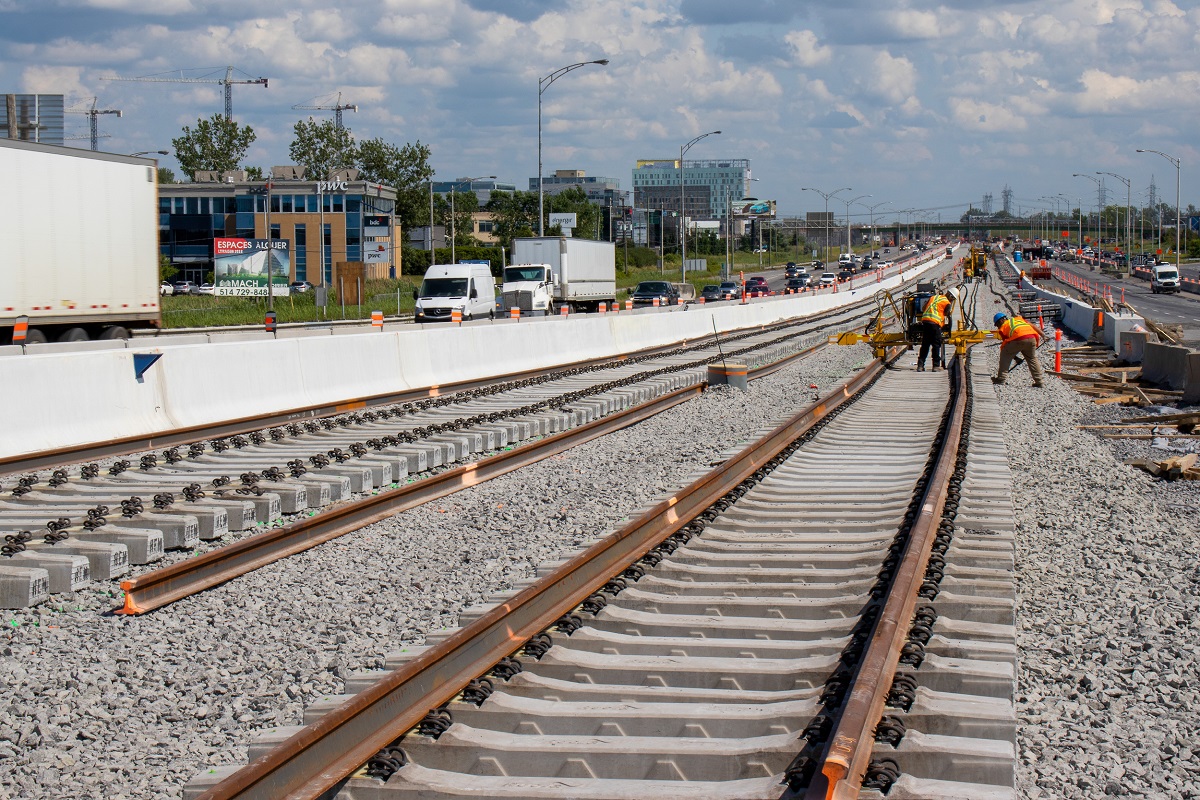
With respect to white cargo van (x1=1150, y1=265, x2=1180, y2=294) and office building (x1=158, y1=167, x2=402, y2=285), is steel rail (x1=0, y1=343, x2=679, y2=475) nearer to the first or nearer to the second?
white cargo van (x1=1150, y1=265, x2=1180, y2=294)

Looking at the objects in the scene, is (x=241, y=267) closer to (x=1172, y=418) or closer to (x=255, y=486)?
(x=1172, y=418)

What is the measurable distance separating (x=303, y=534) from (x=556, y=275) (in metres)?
43.3

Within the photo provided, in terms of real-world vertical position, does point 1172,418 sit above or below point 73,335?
below

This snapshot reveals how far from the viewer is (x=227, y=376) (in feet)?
52.1

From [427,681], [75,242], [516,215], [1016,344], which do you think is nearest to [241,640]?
[427,681]

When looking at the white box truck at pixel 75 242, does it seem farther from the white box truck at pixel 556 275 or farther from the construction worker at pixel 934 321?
the white box truck at pixel 556 275

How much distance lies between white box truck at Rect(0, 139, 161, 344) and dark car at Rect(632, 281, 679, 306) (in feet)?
112

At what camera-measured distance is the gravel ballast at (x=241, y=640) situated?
537cm

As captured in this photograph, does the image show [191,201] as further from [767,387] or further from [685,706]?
[685,706]

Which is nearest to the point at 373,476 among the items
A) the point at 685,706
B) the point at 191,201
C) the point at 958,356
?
the point at 685,706

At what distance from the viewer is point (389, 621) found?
24.3 feet

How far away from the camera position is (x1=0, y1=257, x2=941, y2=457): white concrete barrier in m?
13.2

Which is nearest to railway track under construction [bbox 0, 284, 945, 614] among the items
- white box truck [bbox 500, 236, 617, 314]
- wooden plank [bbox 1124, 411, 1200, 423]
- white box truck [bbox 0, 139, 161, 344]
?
wooden plank [bbox 1124, 411, 1200, 423]

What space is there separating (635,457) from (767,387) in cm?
918
